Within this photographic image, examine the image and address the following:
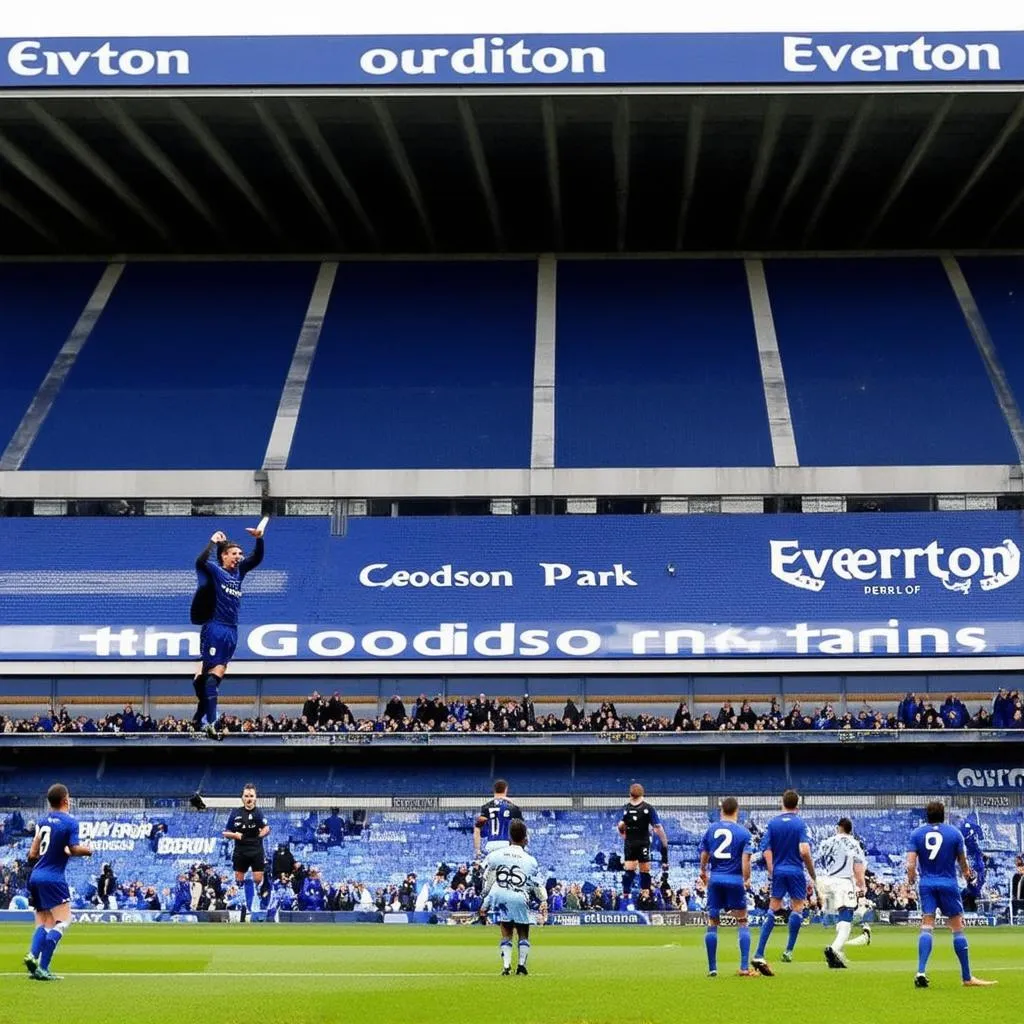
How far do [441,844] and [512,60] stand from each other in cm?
2252

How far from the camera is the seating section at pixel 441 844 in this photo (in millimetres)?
42094

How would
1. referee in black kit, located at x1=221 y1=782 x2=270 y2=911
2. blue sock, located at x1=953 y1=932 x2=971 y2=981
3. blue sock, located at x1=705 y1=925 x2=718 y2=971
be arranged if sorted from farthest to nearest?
referee in black kit, located at x1=221 y1=782 x2=270 y2=911, blue sock, located at x1=705 y1=925 x2=718 y2=971, blue sock, located at x1=953 y1=932 x2=971 y2=981

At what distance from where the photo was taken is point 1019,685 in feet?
152

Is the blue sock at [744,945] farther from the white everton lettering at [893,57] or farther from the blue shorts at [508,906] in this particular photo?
the white everton lettering at [893,57]

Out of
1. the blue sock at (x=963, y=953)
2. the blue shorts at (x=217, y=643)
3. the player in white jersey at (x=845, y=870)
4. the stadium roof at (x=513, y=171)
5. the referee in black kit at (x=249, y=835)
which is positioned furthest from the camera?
the stadium roof at (x=513, y=171)

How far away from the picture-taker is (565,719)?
45.3 meters

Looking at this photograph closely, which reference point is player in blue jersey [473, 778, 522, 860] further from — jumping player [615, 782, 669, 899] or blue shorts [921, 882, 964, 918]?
blue shorts [921, 882, 964, 918]

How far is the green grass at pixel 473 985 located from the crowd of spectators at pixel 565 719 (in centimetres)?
1625

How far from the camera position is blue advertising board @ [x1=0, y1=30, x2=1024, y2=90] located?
49.4 metres

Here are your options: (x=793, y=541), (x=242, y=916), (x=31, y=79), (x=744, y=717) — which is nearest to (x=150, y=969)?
(x=242, y=916)

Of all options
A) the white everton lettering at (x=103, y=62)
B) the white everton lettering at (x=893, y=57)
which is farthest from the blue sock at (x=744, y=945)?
the white everton lettering at (x=103, y=62)

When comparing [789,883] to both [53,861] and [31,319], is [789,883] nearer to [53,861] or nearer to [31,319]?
[53,861]

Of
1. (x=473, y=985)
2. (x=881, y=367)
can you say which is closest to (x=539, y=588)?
(x=881, y=367)

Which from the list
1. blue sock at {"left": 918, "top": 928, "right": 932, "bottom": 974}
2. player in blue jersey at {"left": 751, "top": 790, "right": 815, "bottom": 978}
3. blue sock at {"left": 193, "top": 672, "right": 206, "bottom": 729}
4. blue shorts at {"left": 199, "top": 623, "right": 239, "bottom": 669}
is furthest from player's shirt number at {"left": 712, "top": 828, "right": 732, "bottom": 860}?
blue sock at {"left": 193, "top": 672, "right": 206, "bottom": 729}
